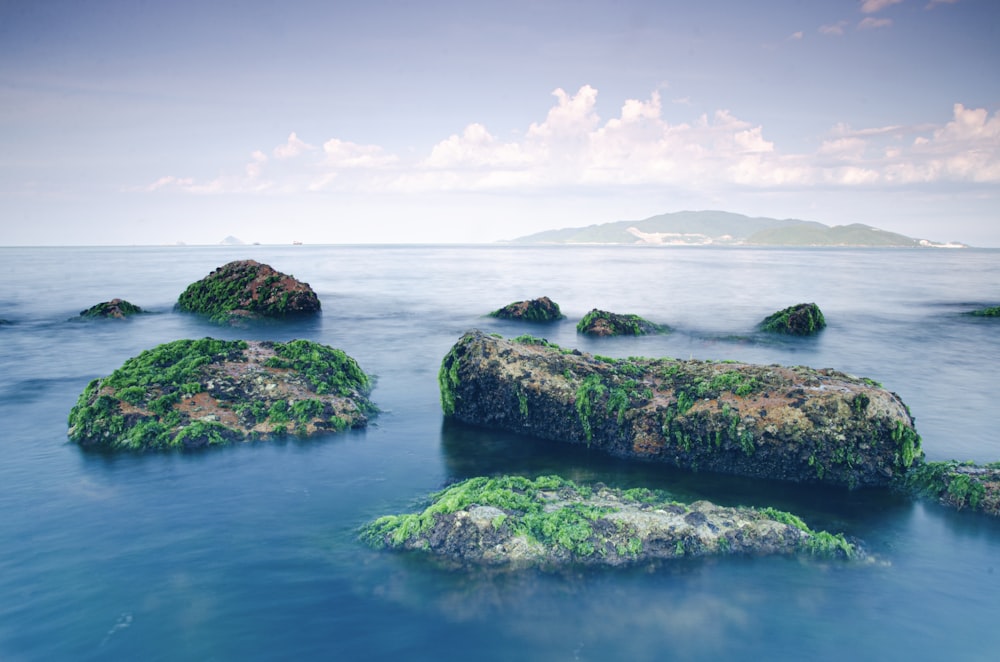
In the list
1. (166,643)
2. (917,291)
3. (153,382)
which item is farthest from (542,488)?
(917,291)

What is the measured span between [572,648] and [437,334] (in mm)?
20213

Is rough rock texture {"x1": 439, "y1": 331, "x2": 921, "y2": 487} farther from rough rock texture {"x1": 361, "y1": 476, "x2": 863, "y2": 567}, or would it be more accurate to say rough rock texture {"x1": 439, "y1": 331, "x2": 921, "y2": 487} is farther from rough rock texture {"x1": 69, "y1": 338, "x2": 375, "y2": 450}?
rough rock texture {"x1": 69, "y1": 338, "x2": 375, "y2": 450}

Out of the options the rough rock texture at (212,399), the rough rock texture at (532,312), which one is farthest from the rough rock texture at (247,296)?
the rough rock texture at (212,399)

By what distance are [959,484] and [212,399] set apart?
12299mm

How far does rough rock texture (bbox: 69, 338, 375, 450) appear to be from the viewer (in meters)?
10.6

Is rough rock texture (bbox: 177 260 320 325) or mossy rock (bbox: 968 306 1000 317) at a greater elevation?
rough rock texture (bbox: 177 260 320 325)

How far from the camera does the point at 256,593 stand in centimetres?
635

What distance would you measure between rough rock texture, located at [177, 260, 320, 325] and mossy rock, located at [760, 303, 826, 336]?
21.4 meters

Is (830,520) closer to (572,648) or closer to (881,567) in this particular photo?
(881,567)

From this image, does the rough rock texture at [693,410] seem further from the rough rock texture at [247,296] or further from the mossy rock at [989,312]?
the mossy rock at [989,312]

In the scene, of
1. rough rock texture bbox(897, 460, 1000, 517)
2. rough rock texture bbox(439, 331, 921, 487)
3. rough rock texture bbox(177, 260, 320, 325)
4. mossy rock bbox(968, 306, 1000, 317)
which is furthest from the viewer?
mossy rock bbox(968, 306, 1000, 317)

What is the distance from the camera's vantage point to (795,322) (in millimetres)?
24422

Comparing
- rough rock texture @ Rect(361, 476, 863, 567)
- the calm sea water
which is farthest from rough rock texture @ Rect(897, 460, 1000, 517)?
rough rock texture @ Rect(361, 476, 863, 567)

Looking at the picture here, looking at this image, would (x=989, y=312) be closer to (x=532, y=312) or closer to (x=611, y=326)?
(x=611, y=326)
